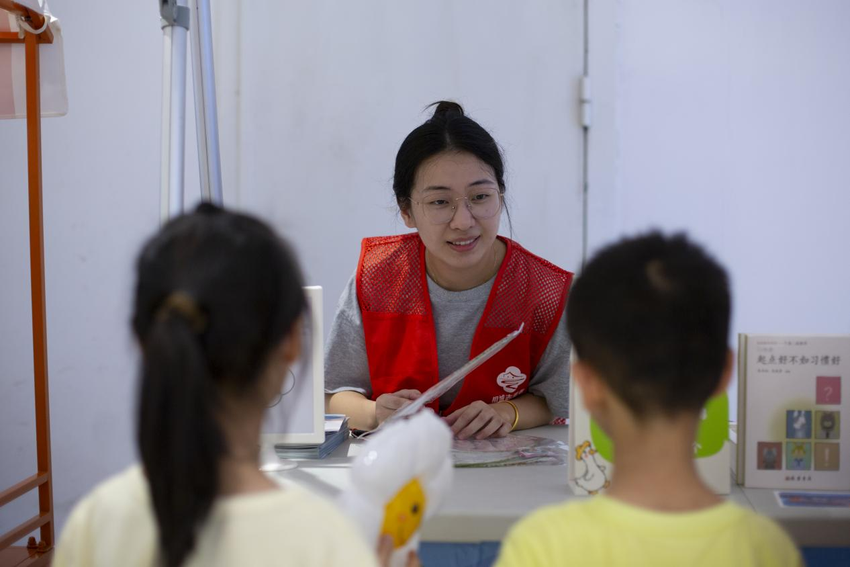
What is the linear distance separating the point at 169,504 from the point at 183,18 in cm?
115

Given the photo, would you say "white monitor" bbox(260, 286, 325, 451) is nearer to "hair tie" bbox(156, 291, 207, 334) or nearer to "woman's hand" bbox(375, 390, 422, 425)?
"woman's hand" bbox(375, 390, 422, 425)

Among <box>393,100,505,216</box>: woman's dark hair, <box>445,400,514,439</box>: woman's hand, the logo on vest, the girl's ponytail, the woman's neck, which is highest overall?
<box>393,100,505,216</box>: woman's dark hair

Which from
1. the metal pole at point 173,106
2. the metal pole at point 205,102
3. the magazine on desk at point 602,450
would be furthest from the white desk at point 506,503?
the metal pole at point 205,102

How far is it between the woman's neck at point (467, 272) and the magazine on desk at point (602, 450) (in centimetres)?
66

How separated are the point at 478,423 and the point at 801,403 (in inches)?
21.5

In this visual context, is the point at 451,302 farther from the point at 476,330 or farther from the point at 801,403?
the point at 801,403

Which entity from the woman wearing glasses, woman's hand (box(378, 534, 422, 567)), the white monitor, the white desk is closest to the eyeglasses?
the woman wearing glasses

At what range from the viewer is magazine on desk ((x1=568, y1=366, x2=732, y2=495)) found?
3.69 ft

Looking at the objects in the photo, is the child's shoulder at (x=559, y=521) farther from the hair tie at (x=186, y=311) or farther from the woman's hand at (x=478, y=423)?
the woman's hand at (x=478, y=423)

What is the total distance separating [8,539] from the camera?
1682 millimetres

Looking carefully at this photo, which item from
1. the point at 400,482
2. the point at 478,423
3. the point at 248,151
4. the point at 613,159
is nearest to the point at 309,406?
the point at 478,423

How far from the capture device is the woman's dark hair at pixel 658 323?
68cm

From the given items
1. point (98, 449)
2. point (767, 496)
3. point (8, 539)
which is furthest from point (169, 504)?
point (98, 449)

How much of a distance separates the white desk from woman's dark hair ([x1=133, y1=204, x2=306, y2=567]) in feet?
1.72
